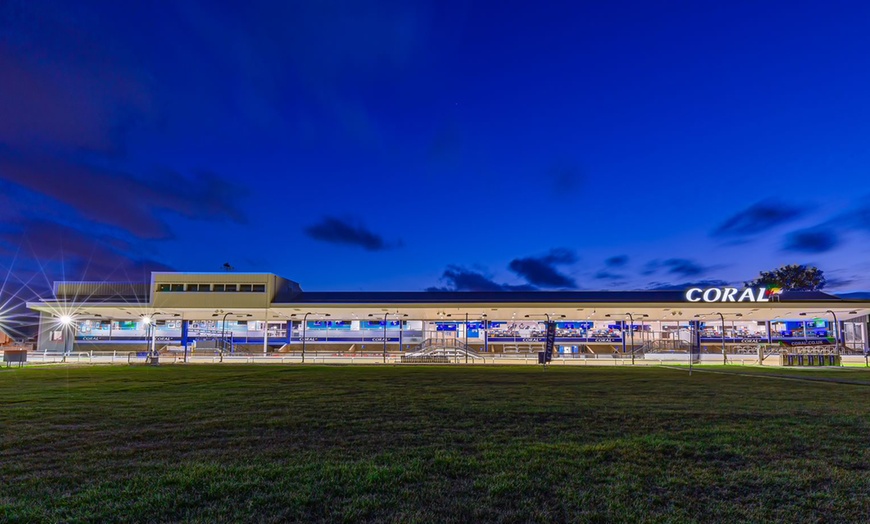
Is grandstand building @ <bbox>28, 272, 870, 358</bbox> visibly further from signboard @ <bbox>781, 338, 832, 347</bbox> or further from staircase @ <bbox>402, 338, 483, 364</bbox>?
staircase @ <bbox>402, 338, 483, 364</bbox>

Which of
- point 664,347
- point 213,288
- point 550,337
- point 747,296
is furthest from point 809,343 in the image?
point 213,288

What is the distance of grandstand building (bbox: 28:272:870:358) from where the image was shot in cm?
3831

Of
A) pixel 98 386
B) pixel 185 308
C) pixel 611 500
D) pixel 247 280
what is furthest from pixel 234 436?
pixel 185 308

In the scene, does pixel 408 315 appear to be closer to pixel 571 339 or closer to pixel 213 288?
pixel 213 288

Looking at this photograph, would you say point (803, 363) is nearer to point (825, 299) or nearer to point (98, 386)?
point (825, 299)

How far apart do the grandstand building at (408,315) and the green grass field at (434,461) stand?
2743 cm

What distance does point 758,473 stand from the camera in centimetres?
529

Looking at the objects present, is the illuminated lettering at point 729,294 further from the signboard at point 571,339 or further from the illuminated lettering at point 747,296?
the signboard at point 571,339

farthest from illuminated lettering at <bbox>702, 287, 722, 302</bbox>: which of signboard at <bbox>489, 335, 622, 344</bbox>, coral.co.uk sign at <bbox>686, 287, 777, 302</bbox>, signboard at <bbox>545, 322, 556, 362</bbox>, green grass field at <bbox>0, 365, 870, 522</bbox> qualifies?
green grass field at <bbox>0, 365, 870, 522</bbox>

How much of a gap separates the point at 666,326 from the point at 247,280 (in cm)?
4656

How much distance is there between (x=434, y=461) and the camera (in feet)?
18.4

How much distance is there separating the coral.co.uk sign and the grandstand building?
0.24 ft

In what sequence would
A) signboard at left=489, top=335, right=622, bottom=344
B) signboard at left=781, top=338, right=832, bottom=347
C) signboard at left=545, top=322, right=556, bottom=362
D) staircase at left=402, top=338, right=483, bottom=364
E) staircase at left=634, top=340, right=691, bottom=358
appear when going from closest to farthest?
signboard at left=545, top=322, right=556, bottom=362 < staircase at left=402, top=338, right=483, bottom=364 < signboard at left=781, top=338, right=832, bottom=347 < staircase at left=634, top=340, right=691, bottom=358 < signboard at left=489, top=335, right=622, bottom=344

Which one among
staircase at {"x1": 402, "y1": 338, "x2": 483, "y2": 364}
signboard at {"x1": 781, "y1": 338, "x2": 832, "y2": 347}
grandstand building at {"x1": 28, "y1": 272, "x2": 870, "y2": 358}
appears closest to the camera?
staircase at {"x1": 402, "y1": 338, "x2": 483, "y2": 364}
